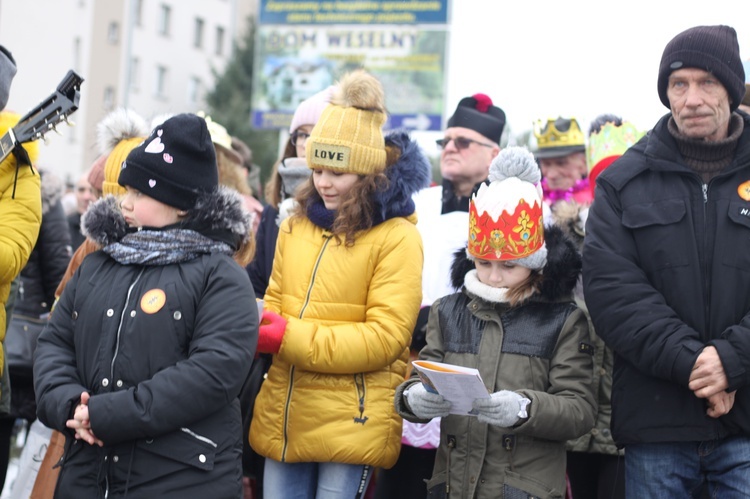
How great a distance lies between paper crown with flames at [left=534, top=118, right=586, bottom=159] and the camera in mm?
6281

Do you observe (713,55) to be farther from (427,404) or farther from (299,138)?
(299,138)

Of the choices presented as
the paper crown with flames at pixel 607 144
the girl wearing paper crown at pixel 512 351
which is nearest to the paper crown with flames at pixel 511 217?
the girl wearing paper crown at pixel 512 351

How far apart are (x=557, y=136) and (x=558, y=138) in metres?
0.02

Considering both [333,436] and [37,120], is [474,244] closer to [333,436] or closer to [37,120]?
Answer: [333,436]

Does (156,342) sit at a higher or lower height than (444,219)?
lower

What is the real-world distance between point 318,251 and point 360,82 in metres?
0.85

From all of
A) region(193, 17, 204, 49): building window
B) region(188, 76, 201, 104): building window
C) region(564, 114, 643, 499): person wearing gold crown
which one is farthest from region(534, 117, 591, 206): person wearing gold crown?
region(193, 17, 204, 49): building window

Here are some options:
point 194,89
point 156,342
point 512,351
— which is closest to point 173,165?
point 156,342

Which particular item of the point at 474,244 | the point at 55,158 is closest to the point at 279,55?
the point at 55,158

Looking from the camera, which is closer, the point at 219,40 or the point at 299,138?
the point at 299,138

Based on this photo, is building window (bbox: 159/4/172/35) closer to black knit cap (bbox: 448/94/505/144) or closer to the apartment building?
the apartment building

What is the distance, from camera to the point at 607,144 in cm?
555

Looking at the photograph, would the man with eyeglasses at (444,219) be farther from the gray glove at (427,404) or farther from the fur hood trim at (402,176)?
the gray glove at (427,404)

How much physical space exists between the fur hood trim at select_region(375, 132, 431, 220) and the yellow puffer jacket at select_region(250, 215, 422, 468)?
64 mm
